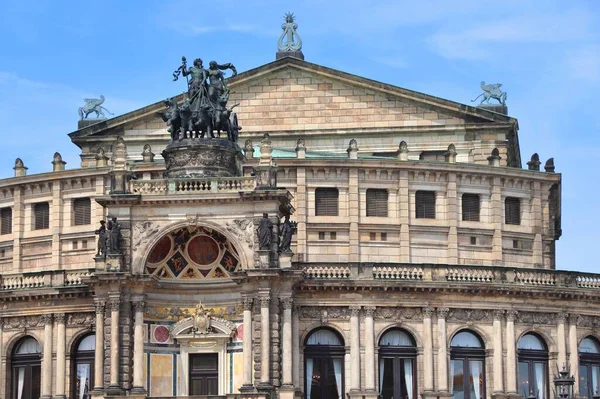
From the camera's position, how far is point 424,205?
95375mm

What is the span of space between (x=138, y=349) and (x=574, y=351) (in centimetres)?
2418

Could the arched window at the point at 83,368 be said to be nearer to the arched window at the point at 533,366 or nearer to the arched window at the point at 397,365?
the arched window at the point at 397,365

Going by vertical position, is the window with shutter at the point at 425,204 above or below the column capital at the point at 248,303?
above

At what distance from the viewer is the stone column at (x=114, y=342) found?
253 ft

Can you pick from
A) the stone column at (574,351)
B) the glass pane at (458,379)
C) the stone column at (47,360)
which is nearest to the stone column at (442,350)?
the glass pane at (458,379)

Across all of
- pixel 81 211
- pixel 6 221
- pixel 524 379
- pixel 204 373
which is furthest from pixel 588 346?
pixel 6 221

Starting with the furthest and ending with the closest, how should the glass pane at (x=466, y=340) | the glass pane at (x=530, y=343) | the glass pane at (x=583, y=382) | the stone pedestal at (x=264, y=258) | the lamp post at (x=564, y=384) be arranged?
the glass pane at (x=583, y=382), the glass pane at (x=530, y=343), the glass pane at (x=466, y=340), the stone pedestal at (x=264, y=258), the lamp post at (x=564, y=384)

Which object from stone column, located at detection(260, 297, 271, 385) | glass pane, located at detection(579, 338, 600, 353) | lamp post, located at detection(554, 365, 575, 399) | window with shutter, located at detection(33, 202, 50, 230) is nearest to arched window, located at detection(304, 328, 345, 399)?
stone column, located at detection(260, 297, 271, 385)

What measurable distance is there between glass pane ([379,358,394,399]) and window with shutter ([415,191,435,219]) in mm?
14907

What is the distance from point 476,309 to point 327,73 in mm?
26400

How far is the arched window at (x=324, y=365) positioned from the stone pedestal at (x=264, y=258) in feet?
21.0

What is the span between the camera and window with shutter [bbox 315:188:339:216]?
9481 centimetres

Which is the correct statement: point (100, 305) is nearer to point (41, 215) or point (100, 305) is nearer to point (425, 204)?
point (41, 215)

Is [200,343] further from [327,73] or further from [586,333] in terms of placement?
[327,73]
